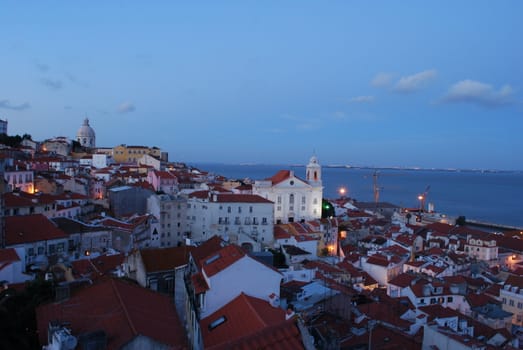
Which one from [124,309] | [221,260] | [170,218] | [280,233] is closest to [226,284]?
[221,260]

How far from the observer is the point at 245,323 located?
8234 mm

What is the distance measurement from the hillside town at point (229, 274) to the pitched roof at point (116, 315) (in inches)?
1.3

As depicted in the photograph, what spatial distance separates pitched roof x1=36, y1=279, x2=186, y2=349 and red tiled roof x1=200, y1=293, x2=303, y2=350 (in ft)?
2.22

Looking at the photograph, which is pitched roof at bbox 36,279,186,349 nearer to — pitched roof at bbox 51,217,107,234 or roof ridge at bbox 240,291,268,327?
roof ridge at bbox 240,291,268,327

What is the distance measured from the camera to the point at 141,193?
32375 millimetres

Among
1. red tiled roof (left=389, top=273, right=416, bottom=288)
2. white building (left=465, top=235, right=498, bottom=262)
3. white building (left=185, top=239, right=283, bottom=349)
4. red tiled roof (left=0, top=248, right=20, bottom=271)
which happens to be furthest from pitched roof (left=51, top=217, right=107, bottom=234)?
white building (left=465, top=235, right=498, bottom=262)

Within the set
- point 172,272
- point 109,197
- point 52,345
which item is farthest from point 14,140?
point 52,345

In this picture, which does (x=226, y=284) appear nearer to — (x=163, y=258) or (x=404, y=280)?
(x=163, y=258)

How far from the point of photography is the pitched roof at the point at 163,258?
1224 cm

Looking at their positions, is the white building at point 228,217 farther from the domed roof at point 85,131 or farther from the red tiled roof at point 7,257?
the domed roof at point 85,131

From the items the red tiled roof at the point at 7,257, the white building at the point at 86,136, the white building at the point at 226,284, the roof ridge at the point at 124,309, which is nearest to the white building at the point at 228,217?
the red tiled roof at the point at 7,257

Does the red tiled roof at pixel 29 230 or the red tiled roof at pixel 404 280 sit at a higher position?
the red tiled roof at pixel 29 230

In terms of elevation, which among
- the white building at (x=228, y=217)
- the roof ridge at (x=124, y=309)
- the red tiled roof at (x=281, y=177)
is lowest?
the white building at (x=228, y=217)

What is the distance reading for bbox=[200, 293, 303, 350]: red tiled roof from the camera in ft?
16.6
